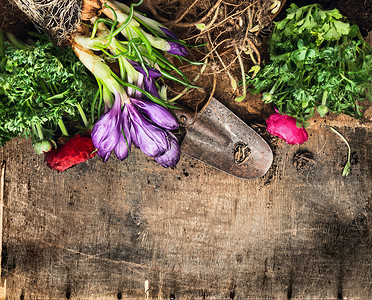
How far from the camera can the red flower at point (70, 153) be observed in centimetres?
122

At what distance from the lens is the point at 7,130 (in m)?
1.20

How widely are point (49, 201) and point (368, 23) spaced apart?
65.3 inches

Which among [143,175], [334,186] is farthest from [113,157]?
[334,186]

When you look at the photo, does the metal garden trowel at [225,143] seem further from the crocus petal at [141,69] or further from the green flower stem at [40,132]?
the green flower stem at [40,132]

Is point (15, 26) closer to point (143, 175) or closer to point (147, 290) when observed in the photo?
point (143, 175)

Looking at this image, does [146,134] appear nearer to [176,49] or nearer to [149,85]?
[149,85]

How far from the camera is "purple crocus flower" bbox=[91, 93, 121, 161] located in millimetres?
1166

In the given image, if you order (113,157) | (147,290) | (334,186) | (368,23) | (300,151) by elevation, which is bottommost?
(147,290)

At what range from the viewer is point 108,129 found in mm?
1167

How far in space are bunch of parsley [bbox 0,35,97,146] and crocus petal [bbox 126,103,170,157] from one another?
0.22 metres

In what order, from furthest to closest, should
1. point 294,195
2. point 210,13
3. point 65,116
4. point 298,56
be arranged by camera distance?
point 294,195
point 65,116
point 210,13
point 298,56

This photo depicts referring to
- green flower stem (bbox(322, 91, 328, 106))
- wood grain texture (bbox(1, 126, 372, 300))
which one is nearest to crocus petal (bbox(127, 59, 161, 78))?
wood grain texture (bbox(1, 126, 372, 300))


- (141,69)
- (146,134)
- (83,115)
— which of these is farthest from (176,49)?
(83,115)

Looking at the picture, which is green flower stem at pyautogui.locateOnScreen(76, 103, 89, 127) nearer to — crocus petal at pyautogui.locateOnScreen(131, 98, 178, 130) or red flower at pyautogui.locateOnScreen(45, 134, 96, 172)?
red flower at pyautogui.locateOnScreen(45, 134, 96, 172)
